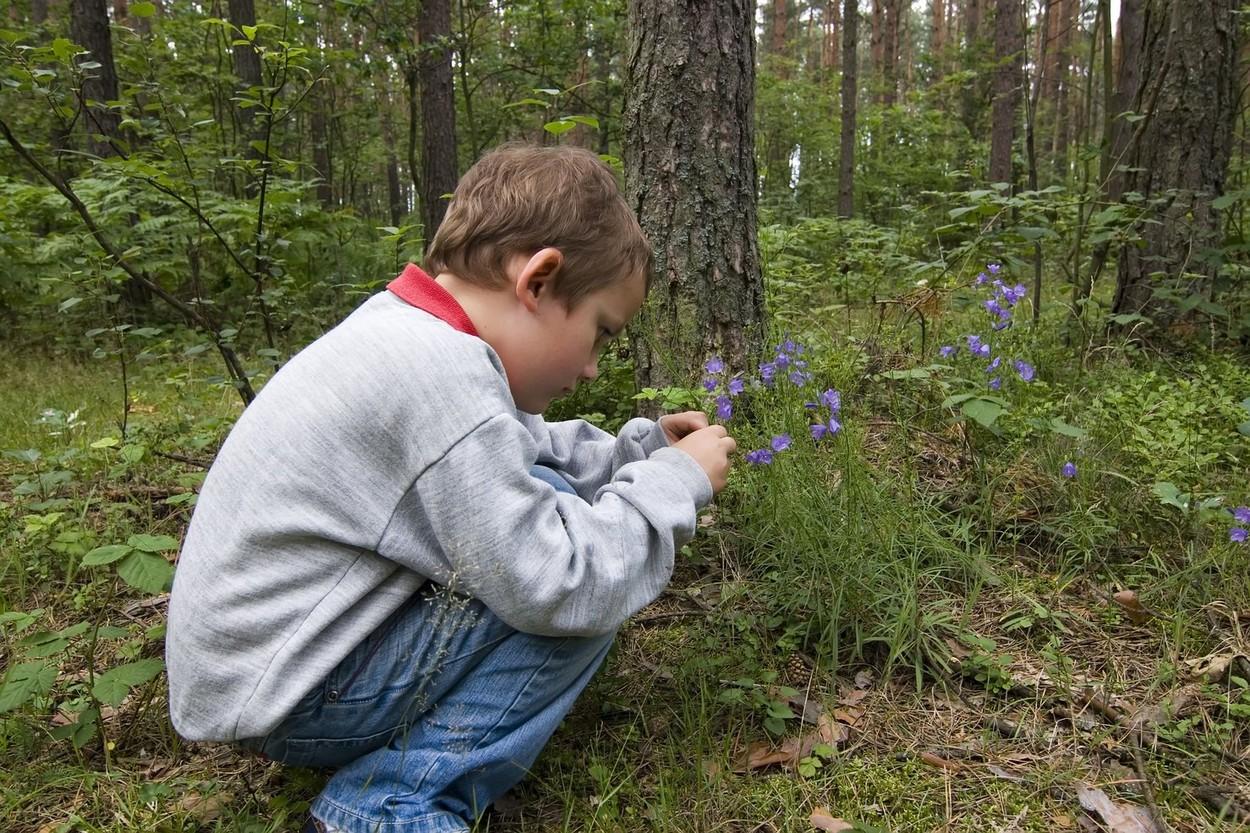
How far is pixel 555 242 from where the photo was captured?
1376 mm

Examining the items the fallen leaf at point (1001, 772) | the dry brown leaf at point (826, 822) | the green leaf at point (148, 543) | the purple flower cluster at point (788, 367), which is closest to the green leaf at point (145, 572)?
the green leaf at point (148, 543)

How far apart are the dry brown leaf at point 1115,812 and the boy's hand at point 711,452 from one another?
0.85 metres

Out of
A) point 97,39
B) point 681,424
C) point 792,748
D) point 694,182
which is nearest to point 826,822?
point 792,748

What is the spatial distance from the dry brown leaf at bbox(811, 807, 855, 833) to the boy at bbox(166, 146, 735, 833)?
484 millimetres

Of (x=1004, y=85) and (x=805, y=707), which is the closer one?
(x=805, y=707)

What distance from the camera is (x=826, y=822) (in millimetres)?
1374

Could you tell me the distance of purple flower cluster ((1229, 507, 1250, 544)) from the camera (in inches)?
70.4

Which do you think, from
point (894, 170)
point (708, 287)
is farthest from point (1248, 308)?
point (894, 170)

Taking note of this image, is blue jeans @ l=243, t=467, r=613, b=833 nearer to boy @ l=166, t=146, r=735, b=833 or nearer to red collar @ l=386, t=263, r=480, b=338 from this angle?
boy @ l=166, t=146, r=735, b=833

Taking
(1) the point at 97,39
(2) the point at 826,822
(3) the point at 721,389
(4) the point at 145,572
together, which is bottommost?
(2) the point at 826,822

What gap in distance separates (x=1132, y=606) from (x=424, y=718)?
64.9 inches

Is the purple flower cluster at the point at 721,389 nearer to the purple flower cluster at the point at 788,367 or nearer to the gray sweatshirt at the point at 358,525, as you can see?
the purple flower cluster at the point at 788,367

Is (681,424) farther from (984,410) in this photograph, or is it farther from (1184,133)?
(1184,133)

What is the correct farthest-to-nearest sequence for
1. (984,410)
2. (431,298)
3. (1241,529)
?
1. (984,410)
2. (1241,529)
3. (431,298)
